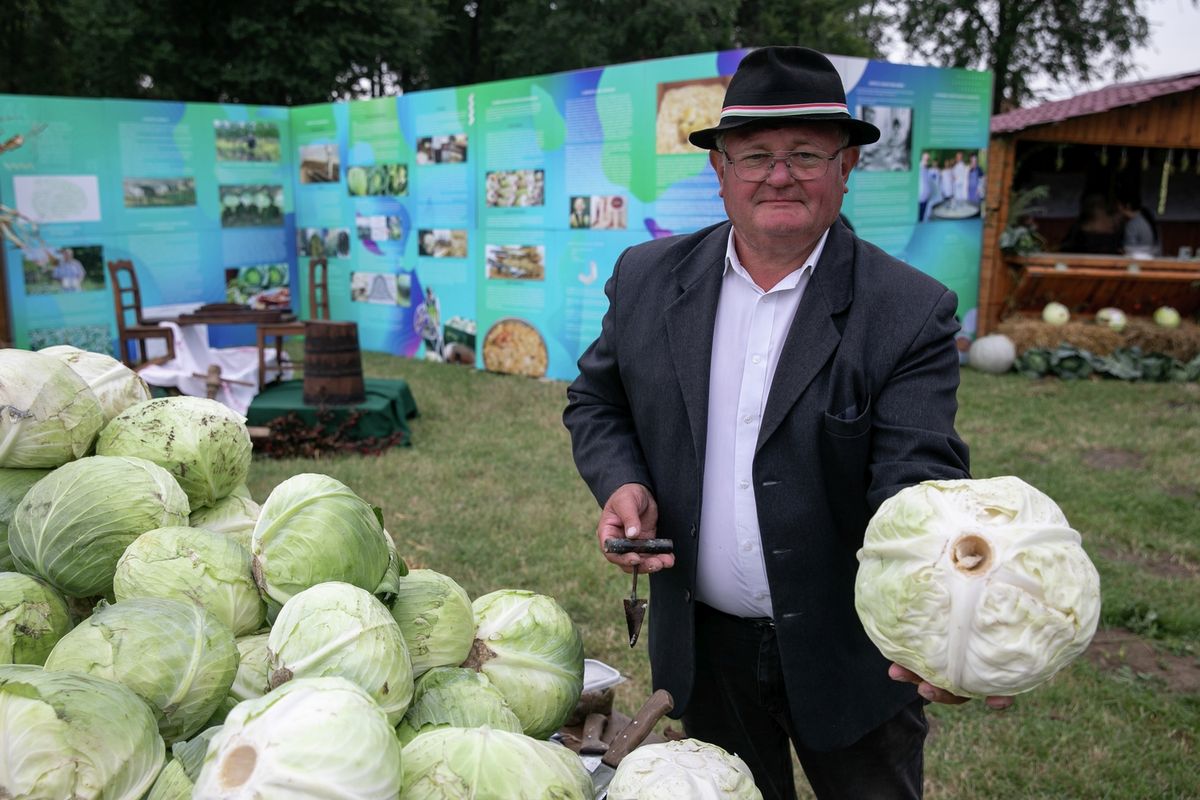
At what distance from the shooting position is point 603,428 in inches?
102

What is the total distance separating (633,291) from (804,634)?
105cm

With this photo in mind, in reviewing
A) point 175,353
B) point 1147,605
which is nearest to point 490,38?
point 175,353

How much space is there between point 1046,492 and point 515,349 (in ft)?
21.9

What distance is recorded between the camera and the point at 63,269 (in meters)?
11.4

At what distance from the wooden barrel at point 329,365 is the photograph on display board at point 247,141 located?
6.32 meters

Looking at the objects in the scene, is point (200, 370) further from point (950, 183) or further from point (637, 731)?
point (637, 731)

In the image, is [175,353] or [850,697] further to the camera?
[175,353]

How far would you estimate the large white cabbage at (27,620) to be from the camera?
175cm

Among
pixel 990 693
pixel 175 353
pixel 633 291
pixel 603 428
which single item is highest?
pixel 633 291

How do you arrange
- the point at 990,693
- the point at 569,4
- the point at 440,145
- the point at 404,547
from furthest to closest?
the point at 569,4 < the point at 440,145 < the point at 404,547 < the point at 990,693

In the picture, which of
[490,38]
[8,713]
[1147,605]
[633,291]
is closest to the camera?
[8,713]

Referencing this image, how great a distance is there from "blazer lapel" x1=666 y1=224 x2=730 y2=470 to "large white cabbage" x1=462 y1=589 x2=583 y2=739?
57 cm

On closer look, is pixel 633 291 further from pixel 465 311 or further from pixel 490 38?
pixel 490 38

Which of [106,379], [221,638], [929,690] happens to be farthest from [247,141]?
[929,690]
